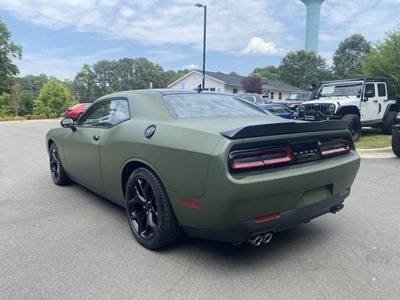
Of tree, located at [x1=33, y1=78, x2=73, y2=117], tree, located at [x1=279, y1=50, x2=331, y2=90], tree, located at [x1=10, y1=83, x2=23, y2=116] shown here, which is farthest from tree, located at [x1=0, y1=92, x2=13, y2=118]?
tree, located at [x1=279, y1=50, x2=331, y2=90]

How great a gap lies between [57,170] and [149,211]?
2853 mm

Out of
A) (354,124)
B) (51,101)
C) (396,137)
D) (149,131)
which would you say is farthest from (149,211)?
(51,101)

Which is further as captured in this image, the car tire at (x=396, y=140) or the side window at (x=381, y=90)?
the side window at (x=381, y=90)

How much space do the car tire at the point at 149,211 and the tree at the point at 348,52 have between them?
52943mm

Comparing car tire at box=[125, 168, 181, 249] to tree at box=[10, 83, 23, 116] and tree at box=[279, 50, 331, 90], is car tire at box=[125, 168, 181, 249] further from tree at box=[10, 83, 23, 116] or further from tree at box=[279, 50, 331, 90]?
tree at box=[279, 50, 331, 90]

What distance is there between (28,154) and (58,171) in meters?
4.14

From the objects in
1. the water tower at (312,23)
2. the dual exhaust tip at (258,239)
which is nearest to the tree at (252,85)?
the water tower at (312,23)

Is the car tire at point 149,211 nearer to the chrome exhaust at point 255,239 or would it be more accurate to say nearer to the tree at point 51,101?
the chrome exhaust at point 255,239

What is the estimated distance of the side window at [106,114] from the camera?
3672 millimetres

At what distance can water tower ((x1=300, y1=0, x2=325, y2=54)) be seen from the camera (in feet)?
205

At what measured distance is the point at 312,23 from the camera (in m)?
62.4

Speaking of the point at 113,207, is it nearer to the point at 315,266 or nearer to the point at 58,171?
the point at 58,171

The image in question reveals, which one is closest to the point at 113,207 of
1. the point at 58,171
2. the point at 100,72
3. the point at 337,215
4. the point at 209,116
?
the point at 58,171

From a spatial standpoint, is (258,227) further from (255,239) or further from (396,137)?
(396,137)
